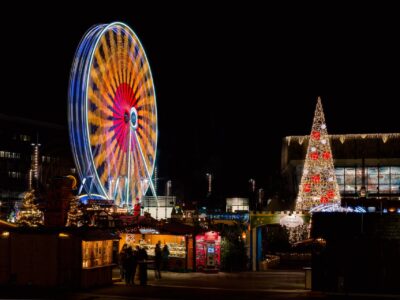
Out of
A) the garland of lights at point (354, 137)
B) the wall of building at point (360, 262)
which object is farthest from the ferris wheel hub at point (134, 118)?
the garland of lights at point (354, 137)

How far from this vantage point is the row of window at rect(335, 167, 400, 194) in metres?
60.5

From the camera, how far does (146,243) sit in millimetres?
34656

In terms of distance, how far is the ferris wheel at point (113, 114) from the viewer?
103 ft

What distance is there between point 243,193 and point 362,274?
219ft

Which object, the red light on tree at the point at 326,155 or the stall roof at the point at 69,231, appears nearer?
the stall roof at the point at 69,231

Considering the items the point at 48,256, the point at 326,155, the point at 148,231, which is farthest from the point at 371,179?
the point at 48,256

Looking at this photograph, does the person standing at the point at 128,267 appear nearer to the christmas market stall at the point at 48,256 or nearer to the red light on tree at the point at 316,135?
the christmas market stall at the point at 48,256

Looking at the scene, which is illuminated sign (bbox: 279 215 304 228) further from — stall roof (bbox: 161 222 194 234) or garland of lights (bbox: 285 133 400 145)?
garland of lights (bbox: 285 133 400 145)

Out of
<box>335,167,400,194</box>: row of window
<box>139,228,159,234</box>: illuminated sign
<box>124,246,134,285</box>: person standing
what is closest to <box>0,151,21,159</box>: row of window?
<box>335,167,400,194</box>: row of window

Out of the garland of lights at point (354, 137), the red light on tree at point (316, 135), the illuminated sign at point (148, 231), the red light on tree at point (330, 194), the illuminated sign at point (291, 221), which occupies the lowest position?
the illuminated sign at point (148, 231)

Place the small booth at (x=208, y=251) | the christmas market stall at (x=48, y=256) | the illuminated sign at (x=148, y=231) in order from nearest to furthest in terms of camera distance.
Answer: the christmas market stall at (x=48, y=256), the illuminated sign at (x=148, y=231), the small booth at (x=208, y=251)

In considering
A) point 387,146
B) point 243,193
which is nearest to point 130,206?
point 387,146

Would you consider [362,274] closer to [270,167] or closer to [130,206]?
[130,206]

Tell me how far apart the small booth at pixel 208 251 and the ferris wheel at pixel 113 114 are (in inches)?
197
